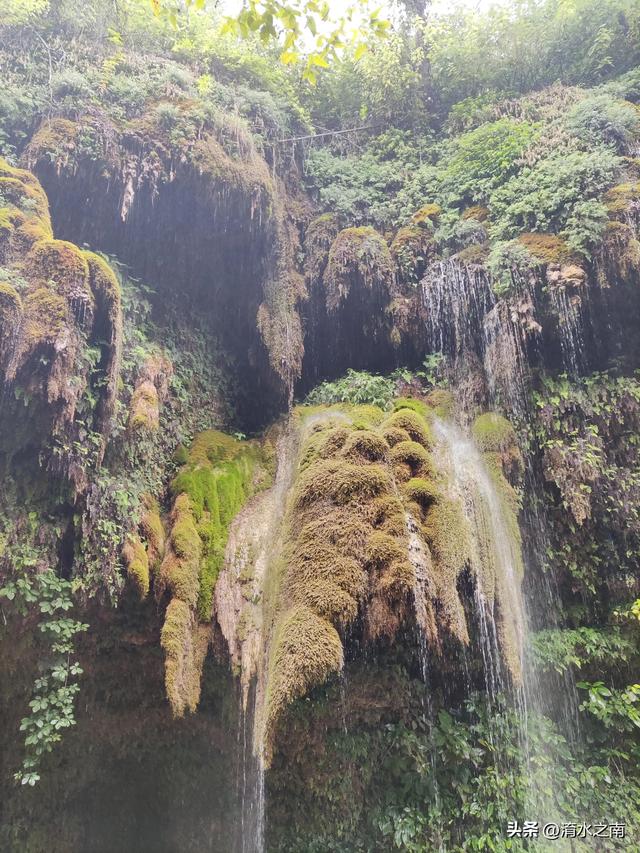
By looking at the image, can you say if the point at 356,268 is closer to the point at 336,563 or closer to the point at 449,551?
the point at 449,551

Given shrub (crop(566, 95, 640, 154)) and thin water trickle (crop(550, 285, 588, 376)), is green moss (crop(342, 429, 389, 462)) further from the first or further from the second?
shrub (crop(566, 95, 640, 154))

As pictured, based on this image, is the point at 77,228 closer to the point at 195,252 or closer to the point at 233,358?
the point at 195,252

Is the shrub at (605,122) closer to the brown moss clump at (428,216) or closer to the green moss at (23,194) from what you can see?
the brown moss clump at (428,216)

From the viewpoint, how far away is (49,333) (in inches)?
222

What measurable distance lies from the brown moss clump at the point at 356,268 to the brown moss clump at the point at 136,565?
504cm

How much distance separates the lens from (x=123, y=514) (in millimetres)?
6168

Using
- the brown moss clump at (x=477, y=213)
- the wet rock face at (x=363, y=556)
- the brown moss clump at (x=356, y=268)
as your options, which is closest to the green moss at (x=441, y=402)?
the wet rock face at (x=363, y=556)

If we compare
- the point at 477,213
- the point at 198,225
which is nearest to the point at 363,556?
the point at 198,225

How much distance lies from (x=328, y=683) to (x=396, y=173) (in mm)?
→ 9320

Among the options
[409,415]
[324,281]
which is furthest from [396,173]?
[409,415]

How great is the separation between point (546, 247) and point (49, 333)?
22.6 ft

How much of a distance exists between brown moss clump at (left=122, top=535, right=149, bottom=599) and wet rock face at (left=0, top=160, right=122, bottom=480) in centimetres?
93

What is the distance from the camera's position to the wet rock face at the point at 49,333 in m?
5.55

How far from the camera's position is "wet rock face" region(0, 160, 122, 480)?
5.55 meters
